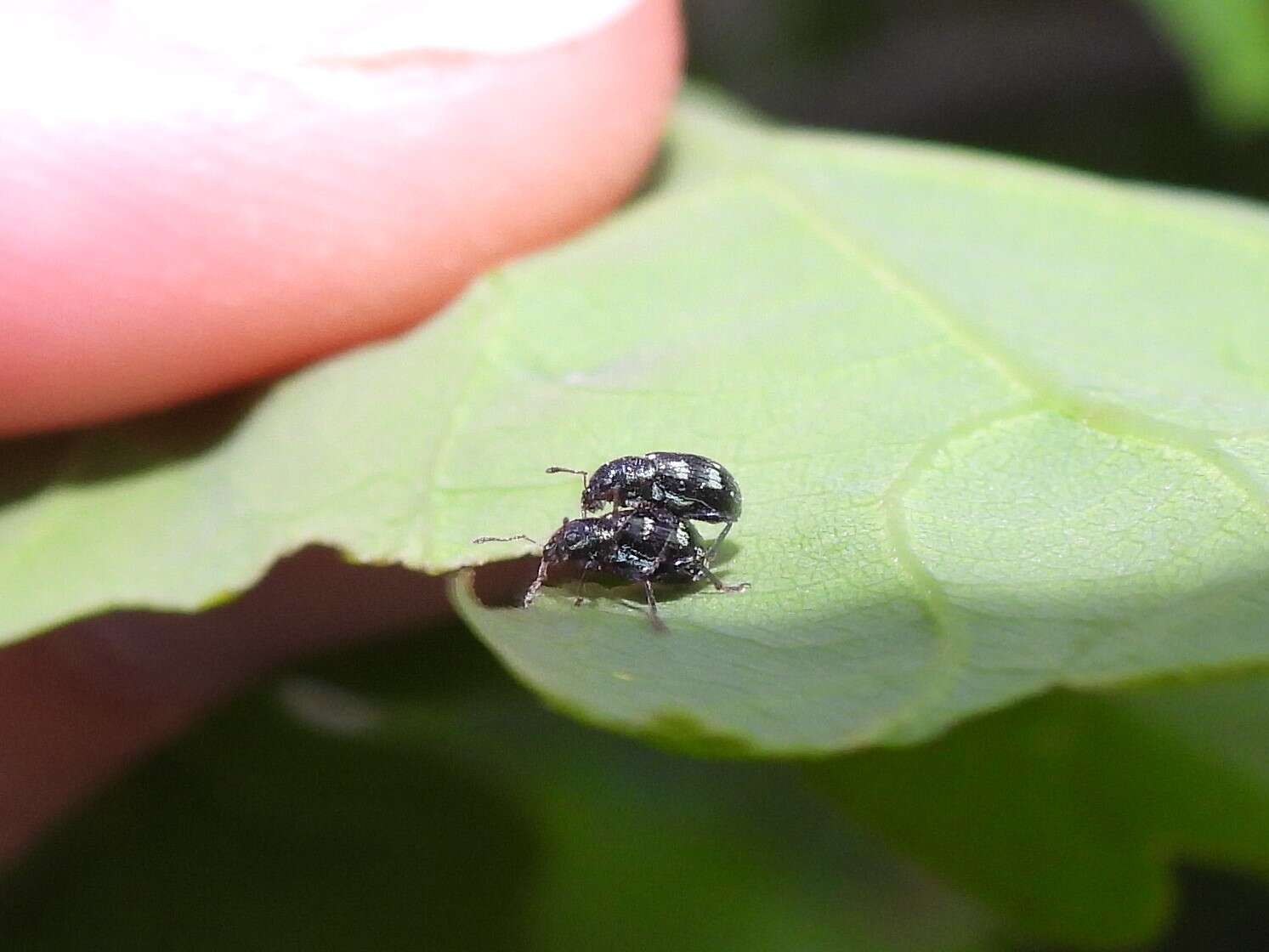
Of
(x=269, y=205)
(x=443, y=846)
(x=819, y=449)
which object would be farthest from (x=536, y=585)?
(x=269, y=205)

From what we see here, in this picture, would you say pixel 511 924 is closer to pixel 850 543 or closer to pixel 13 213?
pixel 850 543

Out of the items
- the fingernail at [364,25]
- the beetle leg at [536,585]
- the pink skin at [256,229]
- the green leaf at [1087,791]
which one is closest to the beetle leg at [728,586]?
the beetle leg at [536,585]

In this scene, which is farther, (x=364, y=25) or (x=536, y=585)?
(x=364, y=25)

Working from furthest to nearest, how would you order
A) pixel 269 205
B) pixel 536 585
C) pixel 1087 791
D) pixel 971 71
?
pixel 971 71 → pixel 269 205 → pixel 1087 791 → pixel 536 585

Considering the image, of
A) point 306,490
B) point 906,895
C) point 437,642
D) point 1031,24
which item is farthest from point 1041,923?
point 1031,24

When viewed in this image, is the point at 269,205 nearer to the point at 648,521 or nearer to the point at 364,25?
the point at 364,25
